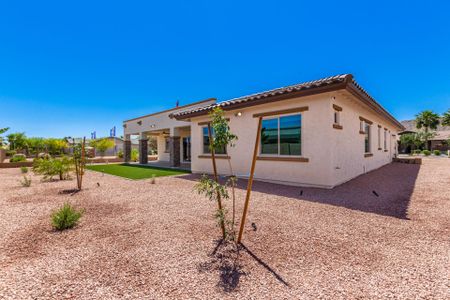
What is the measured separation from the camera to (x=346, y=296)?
7.22ft

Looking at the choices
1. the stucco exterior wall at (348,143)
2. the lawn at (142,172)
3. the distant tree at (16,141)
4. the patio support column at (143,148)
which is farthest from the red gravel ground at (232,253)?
the distant tree at (16,141)

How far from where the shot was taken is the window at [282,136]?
8.42 m

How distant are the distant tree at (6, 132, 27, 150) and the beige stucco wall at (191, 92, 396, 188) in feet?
130

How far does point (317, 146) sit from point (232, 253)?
604 cm

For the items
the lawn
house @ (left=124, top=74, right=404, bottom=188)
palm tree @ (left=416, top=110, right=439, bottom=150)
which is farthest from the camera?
palm tree @ (left=416, top=110, right=439, bottom=150)

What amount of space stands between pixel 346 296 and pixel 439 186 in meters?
9.40

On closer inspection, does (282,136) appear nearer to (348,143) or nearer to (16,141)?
(348,143)

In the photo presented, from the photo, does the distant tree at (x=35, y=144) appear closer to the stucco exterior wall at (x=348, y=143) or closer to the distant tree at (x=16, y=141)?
the distant tree at (x=16, y=141)

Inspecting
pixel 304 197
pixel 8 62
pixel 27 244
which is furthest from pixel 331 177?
pixel 8 62

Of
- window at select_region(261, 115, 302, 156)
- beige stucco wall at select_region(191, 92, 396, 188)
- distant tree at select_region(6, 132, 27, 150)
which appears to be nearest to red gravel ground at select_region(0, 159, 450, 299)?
beige stucco wall at select_region(191, 92, 396, 188)

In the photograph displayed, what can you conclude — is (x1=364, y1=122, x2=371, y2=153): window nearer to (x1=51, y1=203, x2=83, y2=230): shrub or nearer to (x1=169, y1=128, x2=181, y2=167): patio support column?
(x1=169, y1=128, x2=181, y2=167): patio support column

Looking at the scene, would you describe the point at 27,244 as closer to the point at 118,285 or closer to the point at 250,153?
the point at 118,285

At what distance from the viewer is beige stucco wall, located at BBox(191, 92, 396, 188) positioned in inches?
300

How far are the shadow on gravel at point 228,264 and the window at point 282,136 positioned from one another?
6014 millimetres
